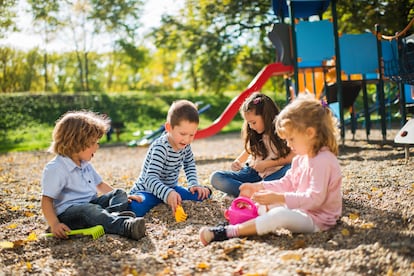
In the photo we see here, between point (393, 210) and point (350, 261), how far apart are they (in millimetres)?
1212

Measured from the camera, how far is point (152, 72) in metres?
39.1

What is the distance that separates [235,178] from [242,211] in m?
1.25

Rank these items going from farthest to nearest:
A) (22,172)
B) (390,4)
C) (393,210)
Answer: (390,4)
(22,172)
(393,210)

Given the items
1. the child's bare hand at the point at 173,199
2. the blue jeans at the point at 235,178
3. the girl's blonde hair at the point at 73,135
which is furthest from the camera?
the blue jeans at the point at 235,178

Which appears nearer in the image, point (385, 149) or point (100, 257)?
point (100, 257)

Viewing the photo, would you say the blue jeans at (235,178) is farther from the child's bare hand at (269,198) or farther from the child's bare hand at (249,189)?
the child's bare hand at (269,198)

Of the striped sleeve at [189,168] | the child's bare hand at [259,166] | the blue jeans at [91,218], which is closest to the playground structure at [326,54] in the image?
the child's bare hand at [259,166]

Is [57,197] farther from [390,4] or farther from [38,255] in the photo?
[390,4]

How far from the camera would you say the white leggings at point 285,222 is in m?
2.83

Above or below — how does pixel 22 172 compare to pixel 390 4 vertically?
below

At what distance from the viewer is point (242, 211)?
317cm

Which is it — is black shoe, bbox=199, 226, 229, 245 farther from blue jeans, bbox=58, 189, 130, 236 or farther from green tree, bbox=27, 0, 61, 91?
green tree, bbox=27, 0, 61, 91

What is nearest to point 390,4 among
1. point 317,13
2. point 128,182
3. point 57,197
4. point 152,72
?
point 317,13

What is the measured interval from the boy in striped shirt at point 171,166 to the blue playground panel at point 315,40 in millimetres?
4578
